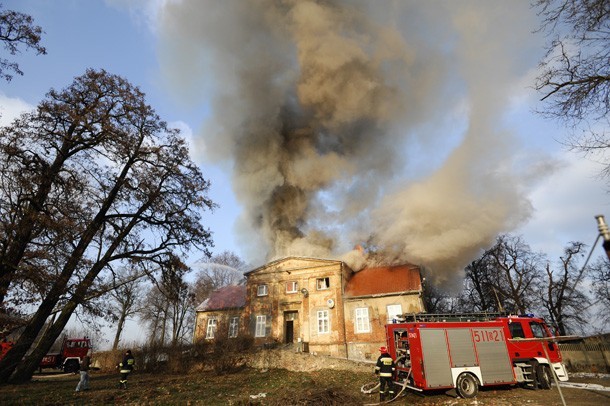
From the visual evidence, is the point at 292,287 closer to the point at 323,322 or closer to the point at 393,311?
the point at 323,322

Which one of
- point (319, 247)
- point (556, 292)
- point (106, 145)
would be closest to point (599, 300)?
point (556, 292)

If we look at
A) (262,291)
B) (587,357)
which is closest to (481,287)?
(587,357)

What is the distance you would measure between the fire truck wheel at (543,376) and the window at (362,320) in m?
12.9

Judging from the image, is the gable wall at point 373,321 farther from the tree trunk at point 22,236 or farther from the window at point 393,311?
the tree trunk at point 22,236

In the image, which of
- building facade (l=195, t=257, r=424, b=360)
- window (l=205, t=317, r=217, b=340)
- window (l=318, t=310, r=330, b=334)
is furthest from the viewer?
window (l=205, t=317, r=217, b=340)

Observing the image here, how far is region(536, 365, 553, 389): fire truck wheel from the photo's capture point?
11773 millimetres

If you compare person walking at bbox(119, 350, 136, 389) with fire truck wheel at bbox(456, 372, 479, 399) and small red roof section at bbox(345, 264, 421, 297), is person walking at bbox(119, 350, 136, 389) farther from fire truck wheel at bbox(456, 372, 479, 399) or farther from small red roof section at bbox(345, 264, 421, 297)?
small red roof section at bbox(345, 264, 421, 297)

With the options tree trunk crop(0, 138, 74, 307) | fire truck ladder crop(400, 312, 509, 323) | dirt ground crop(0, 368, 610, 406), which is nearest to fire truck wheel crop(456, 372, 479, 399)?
dirt ground crop(0, 368, 610, 406)

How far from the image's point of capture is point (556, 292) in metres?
29.8

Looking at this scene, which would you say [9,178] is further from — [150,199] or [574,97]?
[574,97]

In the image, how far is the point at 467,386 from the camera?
11211 mm

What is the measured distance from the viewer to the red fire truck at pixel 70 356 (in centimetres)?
2447

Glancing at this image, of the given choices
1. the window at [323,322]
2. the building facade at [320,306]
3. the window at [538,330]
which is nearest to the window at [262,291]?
the building facade at [320,306]

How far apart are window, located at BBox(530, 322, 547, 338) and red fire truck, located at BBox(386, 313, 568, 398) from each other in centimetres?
6
